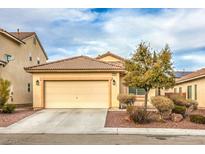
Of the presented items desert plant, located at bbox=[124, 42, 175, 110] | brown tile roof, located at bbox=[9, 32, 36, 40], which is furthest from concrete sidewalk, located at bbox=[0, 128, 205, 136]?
brown tile roof, located at bbox=[9, 32, 36, 40]

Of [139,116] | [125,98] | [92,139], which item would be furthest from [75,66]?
[92,139]

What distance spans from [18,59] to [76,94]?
270 inches

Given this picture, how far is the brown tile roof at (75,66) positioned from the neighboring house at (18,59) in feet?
7.24

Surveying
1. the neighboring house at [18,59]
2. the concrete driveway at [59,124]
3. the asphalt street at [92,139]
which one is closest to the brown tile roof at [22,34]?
the neighboring house at [18,59]

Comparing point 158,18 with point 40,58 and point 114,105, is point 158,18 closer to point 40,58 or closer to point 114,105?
point 114,105

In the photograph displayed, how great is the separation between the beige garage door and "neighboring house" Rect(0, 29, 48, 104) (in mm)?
3490

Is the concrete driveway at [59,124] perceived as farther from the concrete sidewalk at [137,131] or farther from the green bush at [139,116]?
the green bush at [139,116]

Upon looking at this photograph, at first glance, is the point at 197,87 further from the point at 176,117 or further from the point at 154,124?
the point at 154,124

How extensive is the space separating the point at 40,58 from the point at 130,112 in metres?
18.9

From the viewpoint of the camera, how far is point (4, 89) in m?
19.1

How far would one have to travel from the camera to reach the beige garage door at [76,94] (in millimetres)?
21875

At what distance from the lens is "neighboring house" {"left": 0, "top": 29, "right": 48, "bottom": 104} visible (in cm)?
2219

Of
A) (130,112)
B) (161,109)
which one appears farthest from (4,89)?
(161,109)
